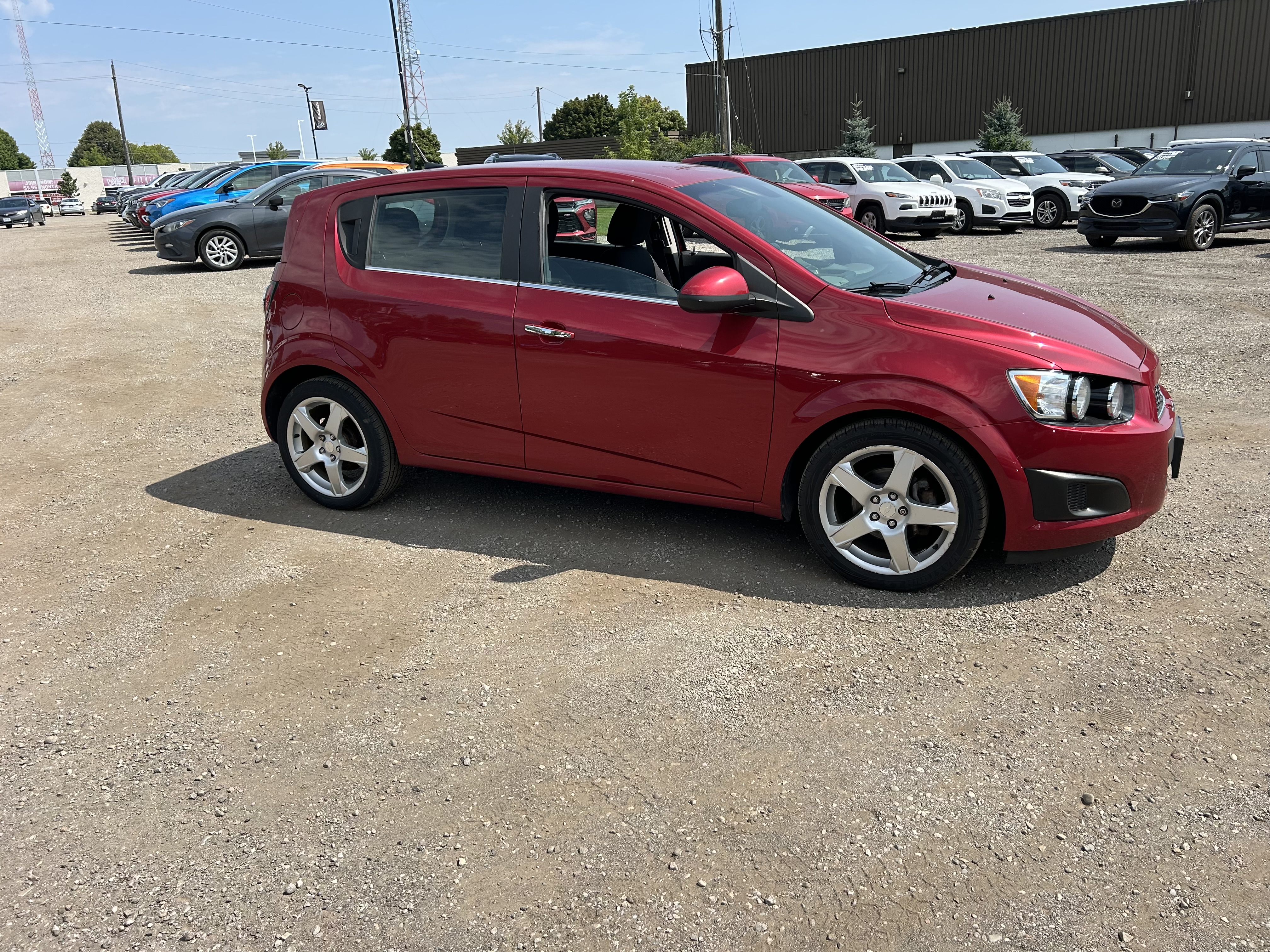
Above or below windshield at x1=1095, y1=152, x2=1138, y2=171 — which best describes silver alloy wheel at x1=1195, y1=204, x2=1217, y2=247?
below

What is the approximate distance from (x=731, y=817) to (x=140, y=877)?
1.64m

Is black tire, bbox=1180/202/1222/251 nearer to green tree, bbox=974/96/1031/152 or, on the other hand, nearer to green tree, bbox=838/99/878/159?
green tree, bbox=974/96/1031/152

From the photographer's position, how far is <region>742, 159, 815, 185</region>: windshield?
18.1 meters

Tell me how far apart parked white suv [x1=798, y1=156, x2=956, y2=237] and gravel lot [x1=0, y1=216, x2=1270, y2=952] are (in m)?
14.2

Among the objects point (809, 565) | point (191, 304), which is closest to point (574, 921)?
point (809, 565)

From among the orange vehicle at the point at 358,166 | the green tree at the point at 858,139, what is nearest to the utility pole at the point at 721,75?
the green tree at the point at 858,139

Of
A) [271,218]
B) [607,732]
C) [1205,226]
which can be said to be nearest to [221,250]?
[271,218]

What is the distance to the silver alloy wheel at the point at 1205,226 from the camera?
15258mm

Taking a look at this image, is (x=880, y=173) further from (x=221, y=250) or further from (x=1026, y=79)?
(x=1026, y=79)

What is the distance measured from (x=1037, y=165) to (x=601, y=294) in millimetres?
19893

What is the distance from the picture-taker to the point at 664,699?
3434 millimetres

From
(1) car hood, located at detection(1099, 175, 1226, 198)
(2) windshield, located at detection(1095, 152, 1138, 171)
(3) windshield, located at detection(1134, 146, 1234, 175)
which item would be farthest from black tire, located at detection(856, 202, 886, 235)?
(2) windshield, located at detection(1095, 152, 1138, 171)

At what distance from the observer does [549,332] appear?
4.49m

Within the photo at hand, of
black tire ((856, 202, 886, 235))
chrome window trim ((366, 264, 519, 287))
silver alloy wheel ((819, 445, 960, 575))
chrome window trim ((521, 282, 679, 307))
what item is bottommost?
silver alloy wheel ((819, 445, 960, 575))
